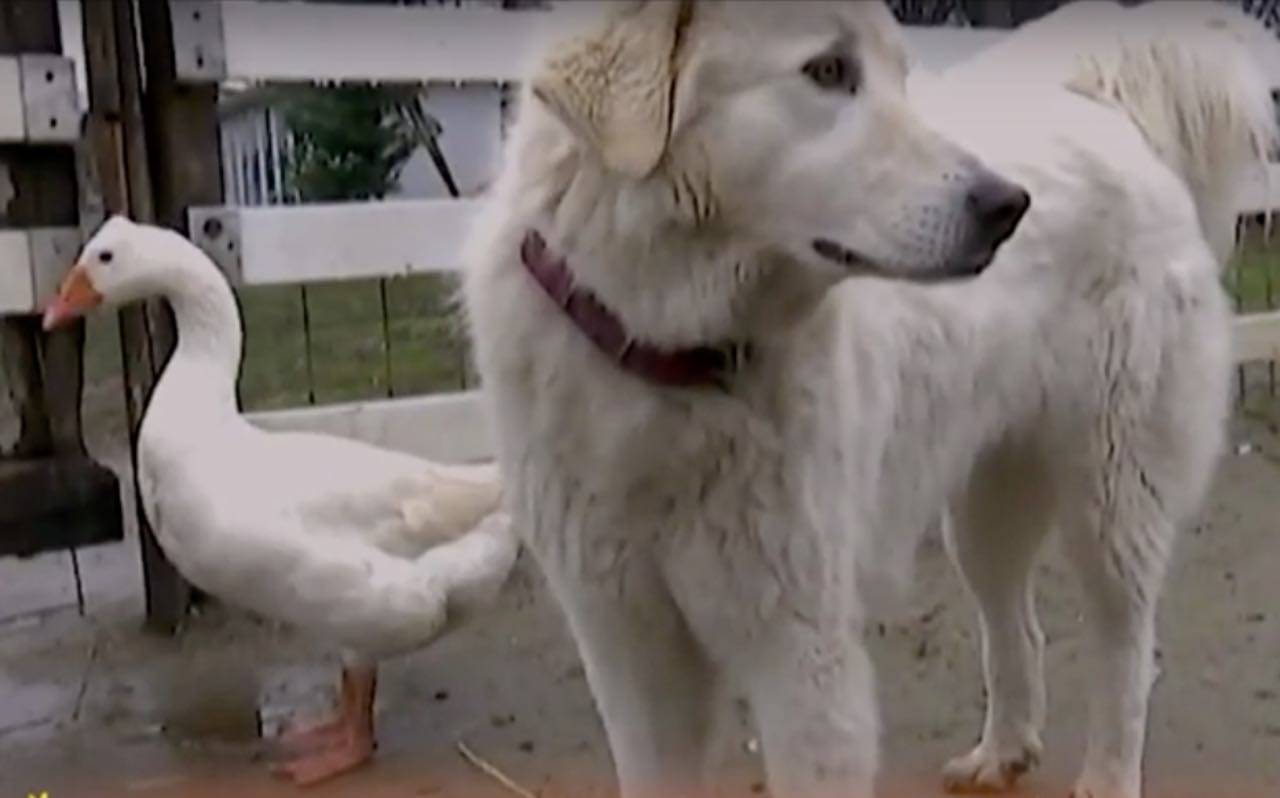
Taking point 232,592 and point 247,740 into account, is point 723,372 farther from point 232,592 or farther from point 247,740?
point 247,740

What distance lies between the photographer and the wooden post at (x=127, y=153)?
3.98 m

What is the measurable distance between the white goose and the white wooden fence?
52cm

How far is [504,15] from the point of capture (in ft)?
14.4

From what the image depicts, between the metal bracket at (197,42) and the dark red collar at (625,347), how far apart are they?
2003mm

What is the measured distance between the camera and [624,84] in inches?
79.7

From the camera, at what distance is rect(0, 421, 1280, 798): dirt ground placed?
3.26 m

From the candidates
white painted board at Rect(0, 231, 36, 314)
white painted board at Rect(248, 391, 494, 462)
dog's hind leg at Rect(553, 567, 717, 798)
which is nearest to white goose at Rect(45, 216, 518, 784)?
white painted board at Rect(0, 231, 36, 314)

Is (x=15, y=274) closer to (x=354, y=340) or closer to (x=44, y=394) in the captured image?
(x=44, y=394)

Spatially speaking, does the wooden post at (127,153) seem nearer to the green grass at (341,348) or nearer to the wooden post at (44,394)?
the wooden post at (44,394)

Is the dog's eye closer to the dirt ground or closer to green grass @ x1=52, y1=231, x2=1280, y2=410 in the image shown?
the dirt ground

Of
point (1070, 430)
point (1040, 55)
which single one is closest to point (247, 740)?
point (1070, 430)

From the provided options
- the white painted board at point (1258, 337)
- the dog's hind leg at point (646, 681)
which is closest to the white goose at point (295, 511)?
the dog's hind leg at point (646, 681)

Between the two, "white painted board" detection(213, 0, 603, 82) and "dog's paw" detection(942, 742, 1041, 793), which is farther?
"white painted board" detection(213, 0, 603, 82)

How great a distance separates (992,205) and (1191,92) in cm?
126
